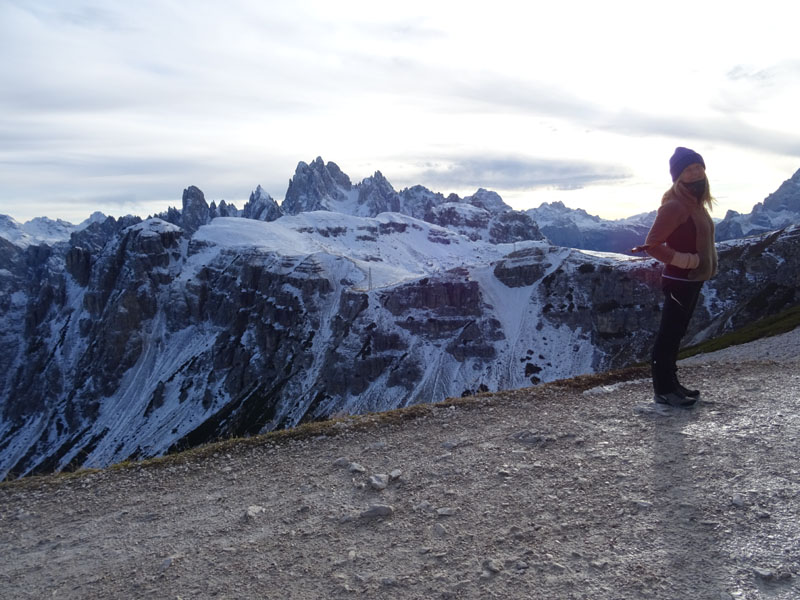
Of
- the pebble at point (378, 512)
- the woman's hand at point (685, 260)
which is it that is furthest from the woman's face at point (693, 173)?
the pebble at point (378, 512)

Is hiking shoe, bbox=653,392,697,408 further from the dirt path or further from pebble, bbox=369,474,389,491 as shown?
pebble, bbox=369,474,389,491

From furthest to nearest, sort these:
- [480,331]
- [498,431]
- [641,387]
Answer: [480,331] < [641,387] < [498,431]

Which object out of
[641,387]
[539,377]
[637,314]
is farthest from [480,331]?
[641,387]

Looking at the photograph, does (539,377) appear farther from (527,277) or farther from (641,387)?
(641,387)

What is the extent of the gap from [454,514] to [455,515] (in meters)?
0.03

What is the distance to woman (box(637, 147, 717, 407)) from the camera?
38.5 feet

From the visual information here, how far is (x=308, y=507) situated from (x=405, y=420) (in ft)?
15.9

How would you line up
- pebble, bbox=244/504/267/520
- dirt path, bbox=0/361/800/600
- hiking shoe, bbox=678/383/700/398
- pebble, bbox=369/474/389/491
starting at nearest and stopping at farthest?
dirt path, bbox=0/361/800/600, pebble, bbox=244/504/267/520, pebble, bbox=369/474/389/491, hiking shoe, bbox=678/383/700/398

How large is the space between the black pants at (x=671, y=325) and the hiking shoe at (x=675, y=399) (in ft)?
0.35

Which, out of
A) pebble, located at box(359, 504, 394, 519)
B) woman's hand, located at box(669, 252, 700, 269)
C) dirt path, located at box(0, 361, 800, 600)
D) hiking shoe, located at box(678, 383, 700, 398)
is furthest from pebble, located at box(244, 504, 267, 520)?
hiking shoe, located at box(678, 383, 700, 398)

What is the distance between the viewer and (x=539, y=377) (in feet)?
544

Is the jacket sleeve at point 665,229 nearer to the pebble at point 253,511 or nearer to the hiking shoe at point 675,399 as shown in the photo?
the hiking shoe at point 675,399

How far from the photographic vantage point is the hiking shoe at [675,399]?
12.9 meters

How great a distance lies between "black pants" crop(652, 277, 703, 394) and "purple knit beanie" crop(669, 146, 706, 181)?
2.42 metres
